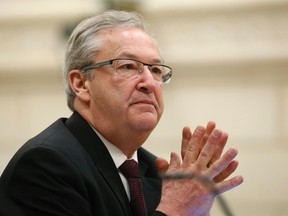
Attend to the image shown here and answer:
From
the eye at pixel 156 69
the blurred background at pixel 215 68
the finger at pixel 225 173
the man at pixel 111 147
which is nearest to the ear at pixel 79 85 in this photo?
the man at pixel 111 147

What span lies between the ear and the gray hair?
0.08 feet

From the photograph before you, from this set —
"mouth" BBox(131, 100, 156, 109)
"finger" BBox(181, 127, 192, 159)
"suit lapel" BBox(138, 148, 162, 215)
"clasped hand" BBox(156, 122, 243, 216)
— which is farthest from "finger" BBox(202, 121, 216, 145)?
"suit lapel" BBox(138, 148, 162, 215)

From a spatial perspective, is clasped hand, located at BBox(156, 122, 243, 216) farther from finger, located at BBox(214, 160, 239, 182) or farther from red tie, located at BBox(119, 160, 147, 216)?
red tie, located at BBox(119, 160, 147, 216)

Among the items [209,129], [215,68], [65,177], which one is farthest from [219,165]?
[215,68]

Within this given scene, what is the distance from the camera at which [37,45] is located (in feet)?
12.8

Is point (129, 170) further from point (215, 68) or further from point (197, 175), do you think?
point (215, 68)

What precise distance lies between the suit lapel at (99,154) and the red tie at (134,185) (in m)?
0.04

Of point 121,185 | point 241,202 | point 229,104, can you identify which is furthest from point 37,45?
point 121,185

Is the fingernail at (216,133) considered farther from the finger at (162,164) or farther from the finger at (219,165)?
the finger at (162,164)

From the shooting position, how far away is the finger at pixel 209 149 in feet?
6.59

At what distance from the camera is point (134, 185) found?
2.13 meters

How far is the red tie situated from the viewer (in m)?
2.06

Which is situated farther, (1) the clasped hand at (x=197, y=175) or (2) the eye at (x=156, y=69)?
(2) the eye at (x=156, y=69)

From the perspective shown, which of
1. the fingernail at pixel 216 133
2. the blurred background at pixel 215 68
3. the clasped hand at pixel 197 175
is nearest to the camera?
the clasped hand at pixel 197 175
